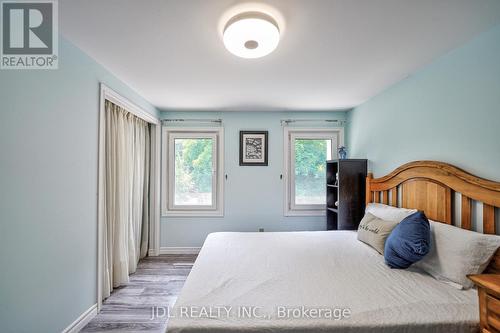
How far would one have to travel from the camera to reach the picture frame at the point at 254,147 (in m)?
3.63

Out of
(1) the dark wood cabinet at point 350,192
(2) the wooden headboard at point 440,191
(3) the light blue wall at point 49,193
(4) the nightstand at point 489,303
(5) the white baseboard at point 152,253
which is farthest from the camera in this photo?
(5) the white baseboard at point 152,253

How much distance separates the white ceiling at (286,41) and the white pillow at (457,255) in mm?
1467

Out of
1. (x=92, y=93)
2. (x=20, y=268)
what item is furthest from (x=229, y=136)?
(x=20, y=268)

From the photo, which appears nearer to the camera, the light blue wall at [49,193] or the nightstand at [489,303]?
the nightstand at [489,303]

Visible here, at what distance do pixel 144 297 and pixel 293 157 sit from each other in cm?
281

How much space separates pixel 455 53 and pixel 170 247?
4.24 meters

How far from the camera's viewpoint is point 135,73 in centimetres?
228

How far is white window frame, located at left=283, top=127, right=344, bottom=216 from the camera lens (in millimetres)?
3615

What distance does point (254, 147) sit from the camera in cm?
364

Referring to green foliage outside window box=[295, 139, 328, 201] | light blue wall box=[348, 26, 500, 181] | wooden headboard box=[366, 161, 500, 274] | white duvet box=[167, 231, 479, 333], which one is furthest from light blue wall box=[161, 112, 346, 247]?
white duvet box=[167, 231, 479, 333]

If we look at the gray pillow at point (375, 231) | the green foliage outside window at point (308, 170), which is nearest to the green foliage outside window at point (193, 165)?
the green foliage outside window at point (308, 170)

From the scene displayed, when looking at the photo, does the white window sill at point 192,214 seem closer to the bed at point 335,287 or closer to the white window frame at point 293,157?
the white window frame at point 293,157

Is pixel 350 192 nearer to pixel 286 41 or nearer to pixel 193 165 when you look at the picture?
pixel 286 41

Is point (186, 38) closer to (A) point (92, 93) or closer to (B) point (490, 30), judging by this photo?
(A) point (92, 93)
